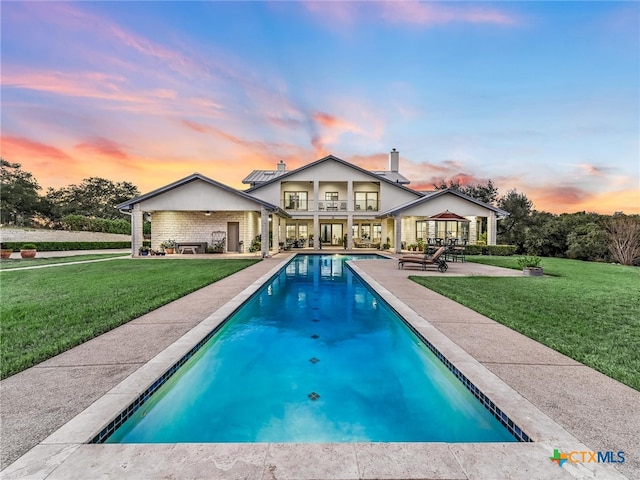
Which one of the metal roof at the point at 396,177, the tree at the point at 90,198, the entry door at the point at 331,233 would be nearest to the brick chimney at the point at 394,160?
the metal roof at the point at 396,177

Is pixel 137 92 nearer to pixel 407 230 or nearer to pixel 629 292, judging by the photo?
pixel 407 230

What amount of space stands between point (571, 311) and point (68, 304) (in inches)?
432

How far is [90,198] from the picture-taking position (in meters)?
46.4

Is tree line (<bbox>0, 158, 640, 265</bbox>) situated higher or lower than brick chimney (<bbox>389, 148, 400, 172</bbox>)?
lower

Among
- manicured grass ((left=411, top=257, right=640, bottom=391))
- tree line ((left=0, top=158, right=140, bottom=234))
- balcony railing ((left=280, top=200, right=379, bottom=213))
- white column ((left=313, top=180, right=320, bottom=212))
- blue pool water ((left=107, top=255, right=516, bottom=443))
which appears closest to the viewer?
blue pool water ((left=107, top=255, right=516, bottom=443))

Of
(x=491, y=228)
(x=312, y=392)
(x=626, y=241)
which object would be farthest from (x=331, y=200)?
(x=312, y=392)

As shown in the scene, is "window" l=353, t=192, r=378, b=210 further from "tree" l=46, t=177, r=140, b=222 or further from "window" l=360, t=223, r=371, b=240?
"tree" l=46, t=177, r=140, b=222

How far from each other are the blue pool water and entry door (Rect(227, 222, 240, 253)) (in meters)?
16.9

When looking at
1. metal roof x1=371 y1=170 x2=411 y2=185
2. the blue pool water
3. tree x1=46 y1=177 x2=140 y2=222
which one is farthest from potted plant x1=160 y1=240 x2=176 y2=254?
tree x1=46 y1=177 x2=140 y2=222

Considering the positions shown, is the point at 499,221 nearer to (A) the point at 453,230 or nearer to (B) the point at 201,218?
(A) the point at 453,230

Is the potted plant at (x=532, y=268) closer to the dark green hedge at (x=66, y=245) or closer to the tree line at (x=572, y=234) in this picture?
the tree line at (x=572, y=234)

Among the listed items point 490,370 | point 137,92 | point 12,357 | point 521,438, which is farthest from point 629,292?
point 137,92

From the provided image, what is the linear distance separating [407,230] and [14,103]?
28.7m

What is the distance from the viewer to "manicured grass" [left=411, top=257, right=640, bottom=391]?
399 centimetres
